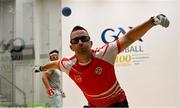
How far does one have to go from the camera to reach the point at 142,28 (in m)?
3.29

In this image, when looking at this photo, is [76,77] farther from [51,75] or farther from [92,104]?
[51,75]

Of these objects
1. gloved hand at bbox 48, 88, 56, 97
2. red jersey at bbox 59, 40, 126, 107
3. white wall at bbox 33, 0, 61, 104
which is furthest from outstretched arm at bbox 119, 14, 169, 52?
white wall at bbox 33, 0, 61, 104

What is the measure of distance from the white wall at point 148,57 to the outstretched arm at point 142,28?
6.93 m

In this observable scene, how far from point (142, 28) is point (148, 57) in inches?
286

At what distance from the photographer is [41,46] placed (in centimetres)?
1178

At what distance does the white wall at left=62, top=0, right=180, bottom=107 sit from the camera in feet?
34.1

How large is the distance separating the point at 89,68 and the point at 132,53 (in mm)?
6816

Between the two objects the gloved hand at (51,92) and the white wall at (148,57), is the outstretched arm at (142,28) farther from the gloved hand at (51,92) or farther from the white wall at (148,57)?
the white wall at (148,57)

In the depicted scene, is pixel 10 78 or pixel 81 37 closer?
pixel 81 37

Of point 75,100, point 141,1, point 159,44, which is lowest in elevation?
point 75,100

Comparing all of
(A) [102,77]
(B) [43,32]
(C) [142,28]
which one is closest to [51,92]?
(B) [43,32]

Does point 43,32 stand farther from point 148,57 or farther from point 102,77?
point 102,77

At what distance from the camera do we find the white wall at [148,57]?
34.1ft

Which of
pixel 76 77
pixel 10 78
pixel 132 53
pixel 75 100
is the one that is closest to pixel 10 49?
pixel 10 78
